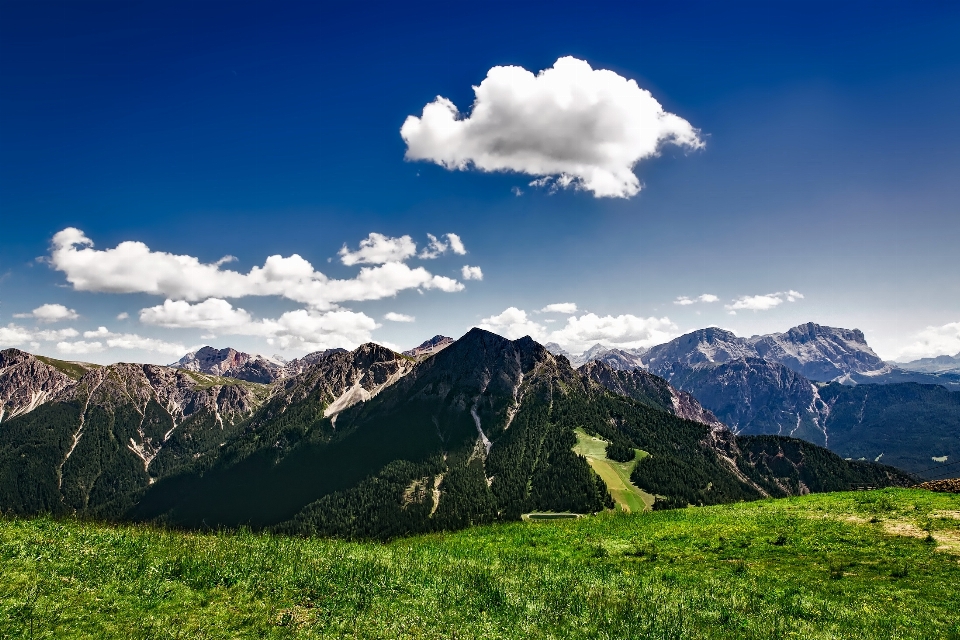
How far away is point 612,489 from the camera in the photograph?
198m

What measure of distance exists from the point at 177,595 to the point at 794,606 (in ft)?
105

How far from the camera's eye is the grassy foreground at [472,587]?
1942 centimetres

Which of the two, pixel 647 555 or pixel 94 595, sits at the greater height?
pixel 94 595

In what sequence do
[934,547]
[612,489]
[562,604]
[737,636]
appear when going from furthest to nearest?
[612,489] < [934,547] < [562,604] < [737,636]

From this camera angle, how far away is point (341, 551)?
103 feet

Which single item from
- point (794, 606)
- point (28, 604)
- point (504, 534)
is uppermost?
point (28, 604)

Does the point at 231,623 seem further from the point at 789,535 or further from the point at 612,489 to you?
the point at 612,489

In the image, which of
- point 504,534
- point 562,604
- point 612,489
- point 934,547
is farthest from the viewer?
point 612,489

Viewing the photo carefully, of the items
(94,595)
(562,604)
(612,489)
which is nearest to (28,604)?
(94,595)

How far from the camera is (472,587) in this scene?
2542 centimetres

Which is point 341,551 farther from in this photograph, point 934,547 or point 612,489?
point 612,489

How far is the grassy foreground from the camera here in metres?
19.4

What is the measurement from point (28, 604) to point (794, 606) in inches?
1452

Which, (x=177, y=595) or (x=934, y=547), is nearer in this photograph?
(x=177, y=595)
